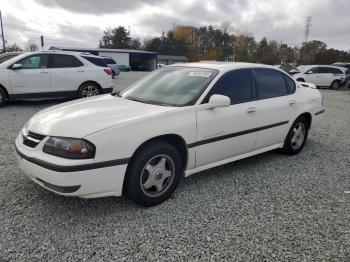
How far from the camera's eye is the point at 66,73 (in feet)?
30.6

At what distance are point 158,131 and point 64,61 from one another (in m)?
7.12

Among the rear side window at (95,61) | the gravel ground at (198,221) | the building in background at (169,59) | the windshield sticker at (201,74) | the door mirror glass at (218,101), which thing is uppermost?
the building in background at (169,59)

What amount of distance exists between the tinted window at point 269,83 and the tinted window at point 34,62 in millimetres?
6616

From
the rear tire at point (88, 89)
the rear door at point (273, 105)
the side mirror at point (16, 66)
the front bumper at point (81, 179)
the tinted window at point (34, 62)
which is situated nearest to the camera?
the front bumper at point (81, 179)

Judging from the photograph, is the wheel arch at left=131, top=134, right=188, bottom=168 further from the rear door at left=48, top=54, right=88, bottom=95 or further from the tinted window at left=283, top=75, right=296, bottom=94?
the rear door at left=48, top=54, right=88, bottom=95

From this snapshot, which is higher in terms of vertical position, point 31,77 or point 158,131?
point 31,77

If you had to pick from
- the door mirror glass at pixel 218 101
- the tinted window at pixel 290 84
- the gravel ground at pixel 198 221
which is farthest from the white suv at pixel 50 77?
the door mirror glass at pixel 218 101

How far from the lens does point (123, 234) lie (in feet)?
9.71

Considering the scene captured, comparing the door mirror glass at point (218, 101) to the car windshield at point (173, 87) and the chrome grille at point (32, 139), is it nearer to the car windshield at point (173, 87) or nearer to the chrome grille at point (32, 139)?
the car windshield at point (173, 87)

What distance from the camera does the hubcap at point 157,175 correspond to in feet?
11.1

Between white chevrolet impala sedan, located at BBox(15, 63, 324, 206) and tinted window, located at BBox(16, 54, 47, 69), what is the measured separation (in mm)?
5516

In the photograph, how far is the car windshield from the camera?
3852 millimetres

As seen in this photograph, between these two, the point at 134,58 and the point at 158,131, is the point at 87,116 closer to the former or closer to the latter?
the point at 158,131

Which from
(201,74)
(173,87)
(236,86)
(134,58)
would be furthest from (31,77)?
(134,58)
